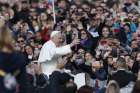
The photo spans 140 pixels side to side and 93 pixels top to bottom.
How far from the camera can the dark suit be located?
9961mm

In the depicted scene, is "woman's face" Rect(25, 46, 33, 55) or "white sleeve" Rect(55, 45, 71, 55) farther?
"woman's face" Rect(25, 46, 33, 55)

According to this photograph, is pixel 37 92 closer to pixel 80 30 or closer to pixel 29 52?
pixel 29 52

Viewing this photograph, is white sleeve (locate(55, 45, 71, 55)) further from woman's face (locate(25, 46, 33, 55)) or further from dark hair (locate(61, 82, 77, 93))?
woman's face (locate(25, 46, 33, 55))

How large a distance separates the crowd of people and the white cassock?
0.15 feet

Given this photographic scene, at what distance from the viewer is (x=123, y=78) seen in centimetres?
1004

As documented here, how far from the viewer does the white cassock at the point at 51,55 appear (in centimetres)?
1162

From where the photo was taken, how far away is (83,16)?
18391 millimetres

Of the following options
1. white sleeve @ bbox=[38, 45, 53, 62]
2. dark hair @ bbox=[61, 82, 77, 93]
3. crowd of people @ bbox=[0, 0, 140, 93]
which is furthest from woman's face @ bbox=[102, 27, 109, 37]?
dark hair @ bbox=[61, 82, 77, 93]

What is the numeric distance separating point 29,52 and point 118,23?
3964 mm

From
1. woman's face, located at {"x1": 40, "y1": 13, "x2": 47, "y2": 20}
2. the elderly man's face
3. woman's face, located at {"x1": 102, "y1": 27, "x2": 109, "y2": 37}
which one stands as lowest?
woman's face, located at {"x1": 40, "y1": 13, "x2": 47, "y2": 20}

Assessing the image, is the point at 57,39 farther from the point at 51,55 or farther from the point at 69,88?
the point at 69,88

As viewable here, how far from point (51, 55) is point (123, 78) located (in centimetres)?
203

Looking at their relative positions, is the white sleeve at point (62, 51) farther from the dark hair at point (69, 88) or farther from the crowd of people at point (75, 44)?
Result: the dark hair at point (69, 88)

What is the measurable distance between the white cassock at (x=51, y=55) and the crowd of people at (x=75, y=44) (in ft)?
0.15
